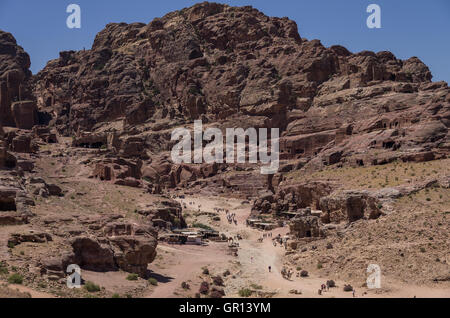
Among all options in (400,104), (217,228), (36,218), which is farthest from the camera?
(400,104)

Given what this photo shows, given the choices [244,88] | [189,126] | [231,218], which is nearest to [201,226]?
[231,218]

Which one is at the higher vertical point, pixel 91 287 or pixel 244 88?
pixel 244 88

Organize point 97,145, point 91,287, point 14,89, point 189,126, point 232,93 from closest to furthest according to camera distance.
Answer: point 91,287 → point 97,145 → point 189,126 → point 232,93 → point 14,89

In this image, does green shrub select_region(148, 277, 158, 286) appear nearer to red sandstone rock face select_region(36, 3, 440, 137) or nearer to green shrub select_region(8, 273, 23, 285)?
green shrub select_region(8, 273, 23, 285)

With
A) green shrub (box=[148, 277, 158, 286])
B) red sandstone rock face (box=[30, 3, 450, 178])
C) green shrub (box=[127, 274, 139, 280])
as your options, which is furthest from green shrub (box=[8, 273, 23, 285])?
red sandstone rock face (box=[30, 3, 450, 178])

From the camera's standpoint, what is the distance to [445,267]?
126 feet

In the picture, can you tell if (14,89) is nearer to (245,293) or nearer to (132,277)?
(132,277)

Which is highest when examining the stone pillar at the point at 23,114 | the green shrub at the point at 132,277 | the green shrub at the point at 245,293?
the stone pillar at the point at 23,114

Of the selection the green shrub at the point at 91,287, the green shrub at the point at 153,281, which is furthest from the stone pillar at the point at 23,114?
the green shrub at the point at 91,287

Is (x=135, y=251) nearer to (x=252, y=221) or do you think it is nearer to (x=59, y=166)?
(x=252, y=221)

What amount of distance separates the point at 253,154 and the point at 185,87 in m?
50.4

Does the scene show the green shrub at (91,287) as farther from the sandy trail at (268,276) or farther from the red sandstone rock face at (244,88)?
the red sandstone rock face at (244,88)

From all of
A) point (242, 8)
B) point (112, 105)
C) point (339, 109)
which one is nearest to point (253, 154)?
point (339, 109)

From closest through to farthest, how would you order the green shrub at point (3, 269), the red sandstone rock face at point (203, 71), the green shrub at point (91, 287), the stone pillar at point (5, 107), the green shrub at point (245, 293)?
the green shrub at point (3, 269)
the green shrub at point (91, 287)
the green shrub at point (245, 293)
the red sandstone rock face at point (203, 71)
the stone pillar at point (5, 107)
